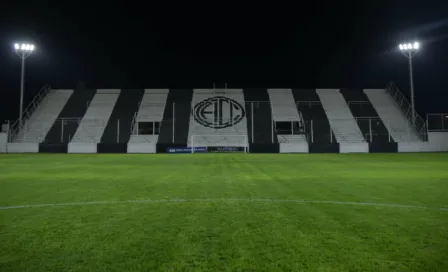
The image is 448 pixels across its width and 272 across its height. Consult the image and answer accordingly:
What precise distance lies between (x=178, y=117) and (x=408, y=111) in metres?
30.0

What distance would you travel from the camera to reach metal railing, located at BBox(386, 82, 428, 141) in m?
36.5

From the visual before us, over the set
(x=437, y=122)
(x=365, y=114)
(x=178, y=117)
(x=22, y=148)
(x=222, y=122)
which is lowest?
(x=22, y=148)

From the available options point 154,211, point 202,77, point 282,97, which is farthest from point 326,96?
point 154,211

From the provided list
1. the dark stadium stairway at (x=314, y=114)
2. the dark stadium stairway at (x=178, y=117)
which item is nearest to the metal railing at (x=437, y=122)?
the dark stadium stairway at (x=314, y=114)

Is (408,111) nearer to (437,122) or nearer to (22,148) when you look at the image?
(437,122)

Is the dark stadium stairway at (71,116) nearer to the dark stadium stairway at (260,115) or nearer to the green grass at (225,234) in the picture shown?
the dark stadium stairway at (260,115)

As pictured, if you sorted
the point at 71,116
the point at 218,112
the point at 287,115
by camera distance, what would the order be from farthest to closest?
the point at 218,112
the point at 287,115
the point at 71,116

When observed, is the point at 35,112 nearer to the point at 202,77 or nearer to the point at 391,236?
the point at 202,77

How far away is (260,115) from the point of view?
42031mm

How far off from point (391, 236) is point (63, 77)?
47892 millimetres

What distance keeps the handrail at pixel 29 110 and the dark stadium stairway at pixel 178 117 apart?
53.7 feet

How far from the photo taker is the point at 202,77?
44.6m

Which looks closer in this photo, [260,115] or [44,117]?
[44,117]

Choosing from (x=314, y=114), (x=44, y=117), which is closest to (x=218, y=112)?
(x=314, y=114)
